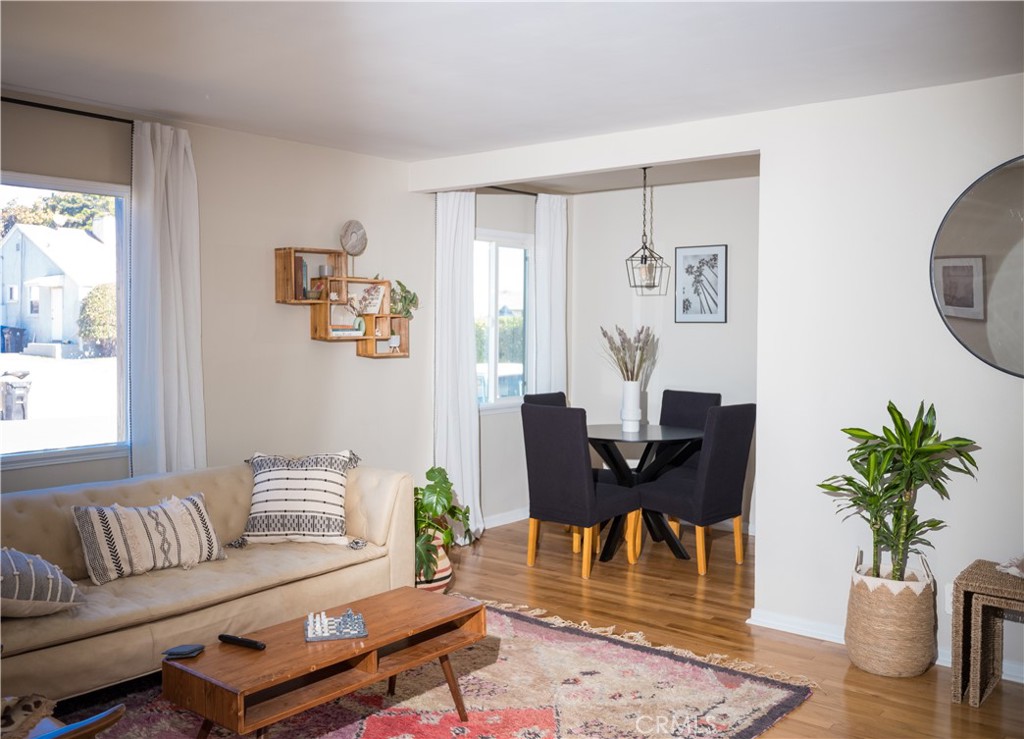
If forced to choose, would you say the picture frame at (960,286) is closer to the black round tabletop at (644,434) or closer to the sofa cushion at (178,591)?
the black round tabletop at (644,434)

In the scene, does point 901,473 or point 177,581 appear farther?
point 901,473

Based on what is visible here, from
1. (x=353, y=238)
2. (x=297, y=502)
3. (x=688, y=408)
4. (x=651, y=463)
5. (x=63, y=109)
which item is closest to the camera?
(x=63, y=109)

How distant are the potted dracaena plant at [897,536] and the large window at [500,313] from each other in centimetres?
311

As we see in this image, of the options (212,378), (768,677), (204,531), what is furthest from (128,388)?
(768,677)

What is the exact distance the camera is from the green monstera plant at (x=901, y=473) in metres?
3.75

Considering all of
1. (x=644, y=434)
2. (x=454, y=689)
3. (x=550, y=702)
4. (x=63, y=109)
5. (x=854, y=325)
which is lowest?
(x=550, y=702)

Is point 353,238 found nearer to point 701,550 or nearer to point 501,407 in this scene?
point 501,407

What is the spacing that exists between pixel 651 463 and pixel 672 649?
73.5 inches

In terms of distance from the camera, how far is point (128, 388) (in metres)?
4.43

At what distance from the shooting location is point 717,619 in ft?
14.6

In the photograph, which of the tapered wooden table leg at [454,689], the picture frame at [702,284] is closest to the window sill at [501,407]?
the picture frame at [702,284]

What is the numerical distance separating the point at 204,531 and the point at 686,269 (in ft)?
13.1

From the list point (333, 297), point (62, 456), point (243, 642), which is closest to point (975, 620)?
point (243, 642)

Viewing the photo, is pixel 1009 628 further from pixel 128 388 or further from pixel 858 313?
pixel 128 388
